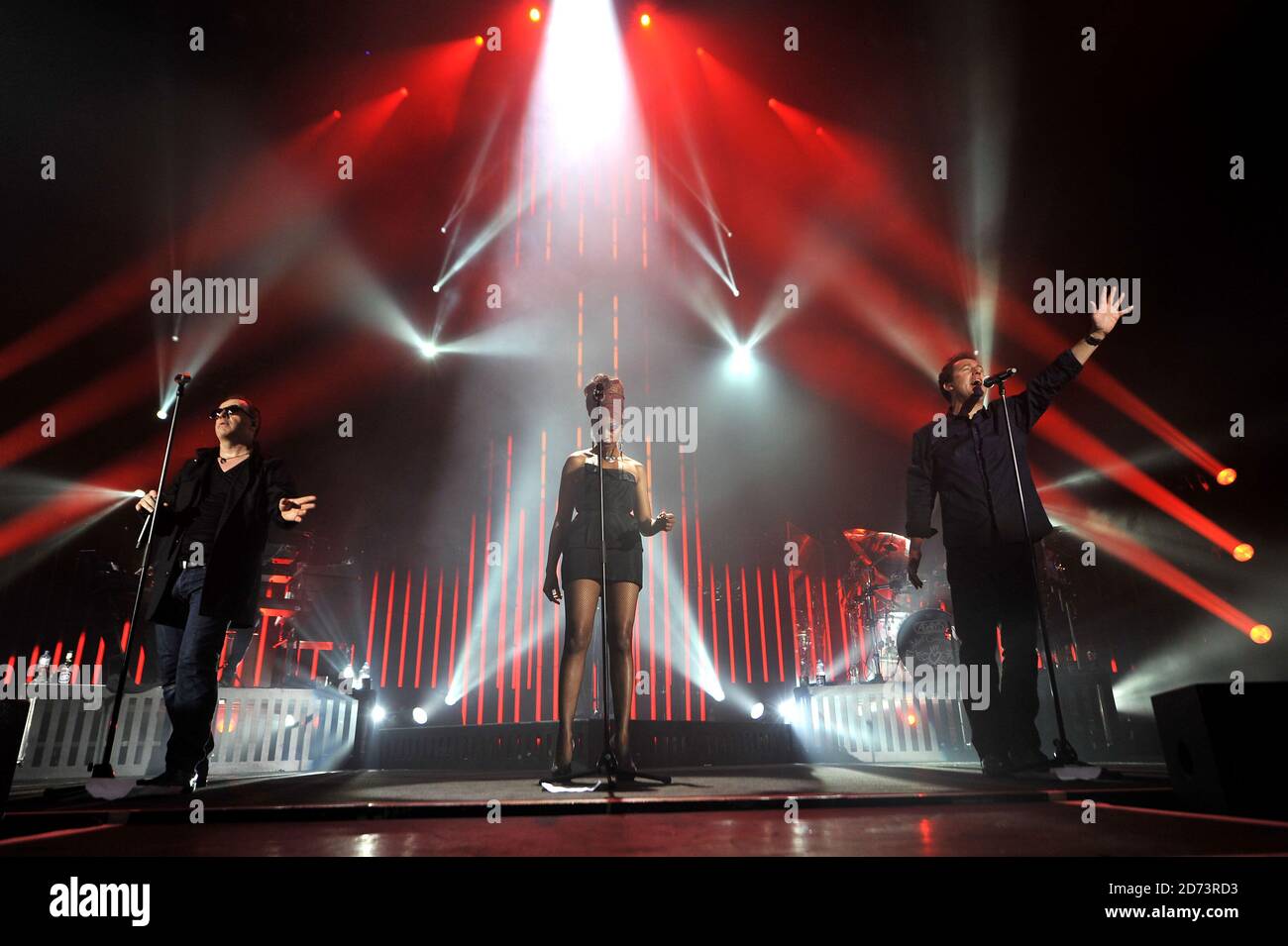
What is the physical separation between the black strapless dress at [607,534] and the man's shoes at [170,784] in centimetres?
176

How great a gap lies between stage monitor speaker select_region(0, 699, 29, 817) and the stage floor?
0.17 m

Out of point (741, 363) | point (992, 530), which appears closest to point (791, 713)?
point (992, 530)

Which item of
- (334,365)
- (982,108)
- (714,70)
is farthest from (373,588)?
(982,108)

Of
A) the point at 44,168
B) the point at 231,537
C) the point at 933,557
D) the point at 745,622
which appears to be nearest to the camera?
the point at 231,537

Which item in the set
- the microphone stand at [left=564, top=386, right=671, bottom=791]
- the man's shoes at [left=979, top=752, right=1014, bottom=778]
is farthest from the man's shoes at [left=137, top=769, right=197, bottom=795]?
the man's shoes at [left=979, top=752, right=1014, bottom=778]

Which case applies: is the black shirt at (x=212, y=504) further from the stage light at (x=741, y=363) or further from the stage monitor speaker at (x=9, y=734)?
the stage light at (x=741, y=363)

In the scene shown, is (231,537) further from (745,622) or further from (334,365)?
(745,622)

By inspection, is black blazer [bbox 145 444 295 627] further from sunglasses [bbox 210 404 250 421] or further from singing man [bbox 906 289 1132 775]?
singing man [bbox 906 289 1132 775]

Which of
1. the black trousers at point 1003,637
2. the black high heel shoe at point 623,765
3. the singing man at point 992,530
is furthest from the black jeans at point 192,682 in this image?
the black trousers at point 1003,637

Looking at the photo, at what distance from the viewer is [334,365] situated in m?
7.48

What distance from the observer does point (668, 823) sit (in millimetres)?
1470
